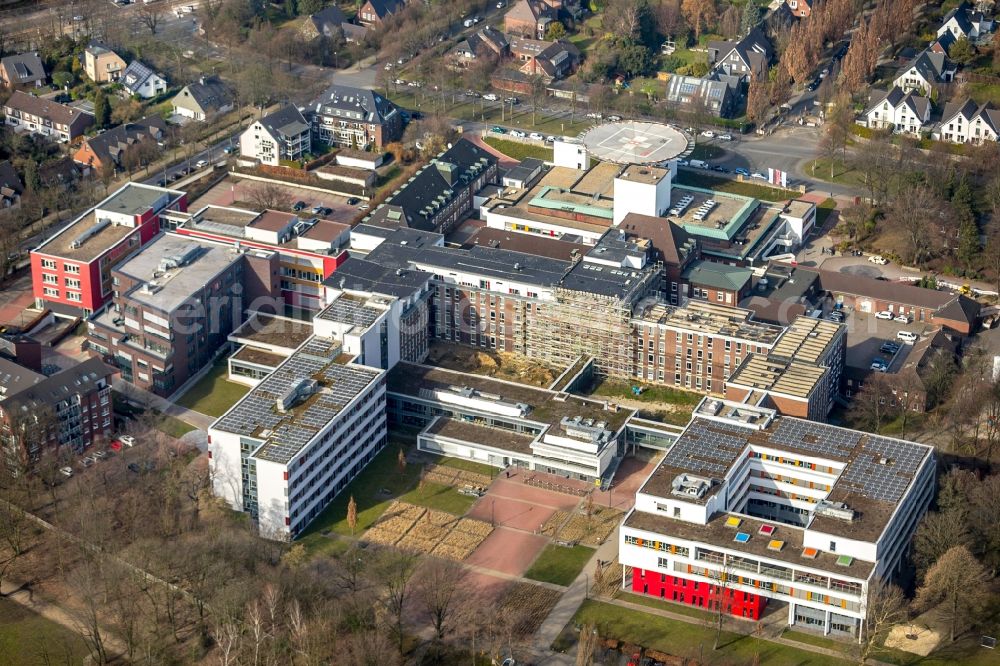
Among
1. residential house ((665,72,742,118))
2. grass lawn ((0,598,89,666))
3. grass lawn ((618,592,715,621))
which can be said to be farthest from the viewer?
residential house ((665,72,742,118))

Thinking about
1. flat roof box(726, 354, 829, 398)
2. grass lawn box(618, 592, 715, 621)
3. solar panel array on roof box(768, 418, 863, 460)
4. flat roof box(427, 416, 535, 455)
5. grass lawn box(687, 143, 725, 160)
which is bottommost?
grass lawn box(618, 592, 715, 621)

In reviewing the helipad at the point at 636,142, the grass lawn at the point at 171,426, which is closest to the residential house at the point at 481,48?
the helipad at the point at 636,142

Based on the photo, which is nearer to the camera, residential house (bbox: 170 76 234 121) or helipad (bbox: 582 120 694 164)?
helipad (bbox: 582 120 694 164)

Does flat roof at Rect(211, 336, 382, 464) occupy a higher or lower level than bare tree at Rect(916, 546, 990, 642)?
higher

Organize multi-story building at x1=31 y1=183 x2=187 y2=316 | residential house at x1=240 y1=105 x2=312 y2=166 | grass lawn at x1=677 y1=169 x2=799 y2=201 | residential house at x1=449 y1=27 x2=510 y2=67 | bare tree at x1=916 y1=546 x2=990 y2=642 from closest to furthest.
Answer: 1. bare tree at x1=916 y1=546 x2=990 y2=642
2. multi-story building at x1=31 y1=183 x2=187 y2=316
3. grass lawn at x1=677 y1=169 x2=799 y2=201
4. residential house at x1=240 y1=105 x2=312 y2=166
5. residential house at x1=449 y1=27 x2=510 y2=67

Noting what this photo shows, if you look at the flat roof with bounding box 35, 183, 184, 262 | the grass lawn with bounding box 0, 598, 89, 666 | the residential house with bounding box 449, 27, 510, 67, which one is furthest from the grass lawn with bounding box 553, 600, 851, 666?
the residential house with bounding box 449, 27, 510, 67

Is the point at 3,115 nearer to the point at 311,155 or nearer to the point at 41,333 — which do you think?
the point at 311,155

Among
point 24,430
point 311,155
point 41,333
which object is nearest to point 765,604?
point 24,430

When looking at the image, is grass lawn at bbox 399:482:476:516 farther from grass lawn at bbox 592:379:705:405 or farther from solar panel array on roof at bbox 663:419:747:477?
grass lawn at bbox 592:379:705:405
